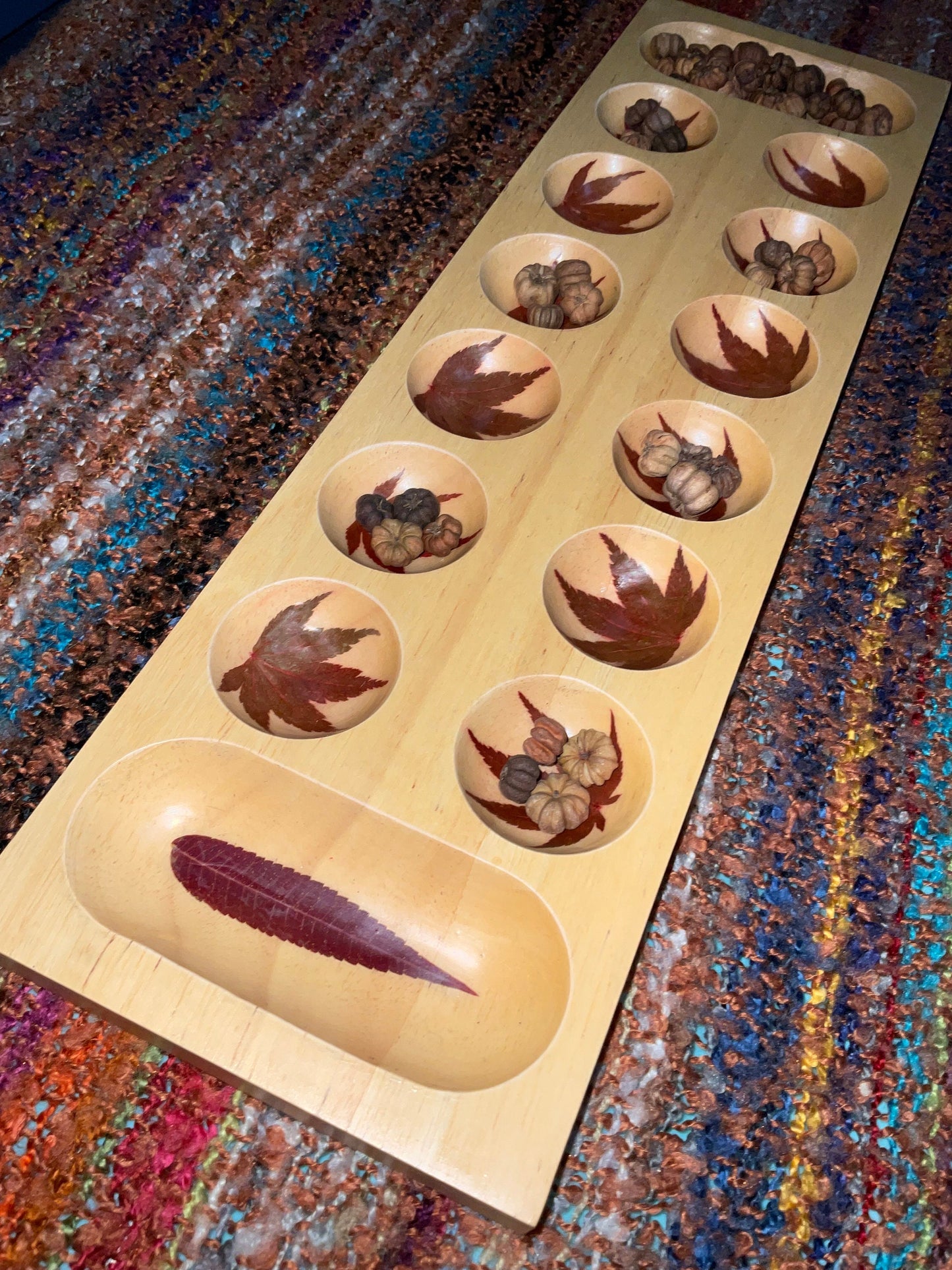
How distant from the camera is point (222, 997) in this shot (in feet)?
2.64

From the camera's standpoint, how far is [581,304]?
127cm

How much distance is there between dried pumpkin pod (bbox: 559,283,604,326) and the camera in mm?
1269

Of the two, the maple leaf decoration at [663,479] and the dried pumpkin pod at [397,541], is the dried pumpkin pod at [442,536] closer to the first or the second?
the dried pumpkin pod at [397,541]

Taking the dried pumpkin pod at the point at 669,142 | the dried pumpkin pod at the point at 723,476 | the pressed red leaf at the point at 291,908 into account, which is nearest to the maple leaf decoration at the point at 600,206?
the dried pumpkin pod at the point at 669,142

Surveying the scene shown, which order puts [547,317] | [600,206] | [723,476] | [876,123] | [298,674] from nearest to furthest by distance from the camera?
[298,674], [723,476], [547,317], [600,206], [876,123]

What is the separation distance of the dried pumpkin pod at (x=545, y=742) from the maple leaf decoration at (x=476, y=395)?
38 centimetres

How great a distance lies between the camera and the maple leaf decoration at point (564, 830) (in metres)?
0.95

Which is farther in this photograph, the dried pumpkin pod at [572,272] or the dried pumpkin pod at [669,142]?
the dried pumpkin pod at [669,142]

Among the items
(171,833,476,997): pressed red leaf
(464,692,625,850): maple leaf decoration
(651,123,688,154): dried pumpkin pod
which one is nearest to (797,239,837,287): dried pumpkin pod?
(651,123,688,154): dried pumpkin pod

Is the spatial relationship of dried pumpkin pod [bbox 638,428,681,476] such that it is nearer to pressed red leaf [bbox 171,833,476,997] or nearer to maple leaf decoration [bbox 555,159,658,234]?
maple leaf decoration [bbox 555,159,658,234]

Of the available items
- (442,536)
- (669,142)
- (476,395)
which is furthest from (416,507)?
(669,142)

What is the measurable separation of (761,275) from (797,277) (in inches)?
1.7

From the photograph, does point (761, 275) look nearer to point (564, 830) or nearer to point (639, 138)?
point (639, 138)

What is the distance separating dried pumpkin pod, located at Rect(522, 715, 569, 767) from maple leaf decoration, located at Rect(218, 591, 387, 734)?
15 centimetres
